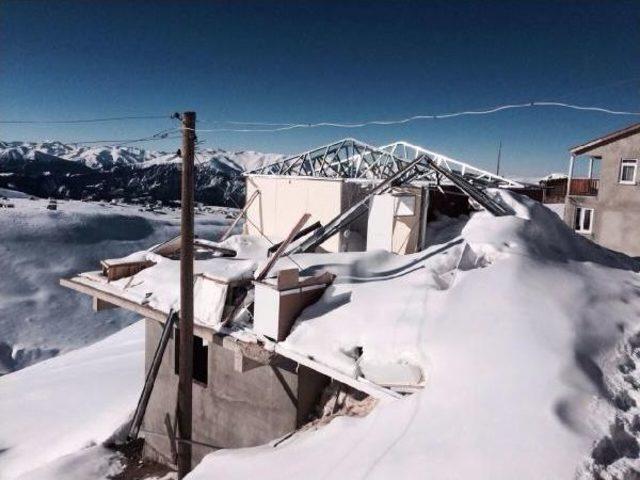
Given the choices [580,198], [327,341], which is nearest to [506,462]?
[327,341]

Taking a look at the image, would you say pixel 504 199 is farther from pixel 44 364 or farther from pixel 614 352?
pixel 44 364

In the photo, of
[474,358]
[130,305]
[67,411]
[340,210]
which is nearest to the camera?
[474,358]

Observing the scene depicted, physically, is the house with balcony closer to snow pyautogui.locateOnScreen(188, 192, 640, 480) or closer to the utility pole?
snow pyautogui.locateOnScreen(188, 192, 640, 480)

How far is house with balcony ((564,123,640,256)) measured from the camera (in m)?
21.9

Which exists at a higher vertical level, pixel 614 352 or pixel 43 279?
pixel 614 352

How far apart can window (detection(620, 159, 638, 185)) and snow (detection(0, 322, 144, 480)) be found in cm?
2284

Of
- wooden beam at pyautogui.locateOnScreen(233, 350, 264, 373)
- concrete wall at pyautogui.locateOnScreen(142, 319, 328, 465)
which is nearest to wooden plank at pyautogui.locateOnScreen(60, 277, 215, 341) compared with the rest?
concrete wall at pyautogui.locateOnScreen(142, 319, 328, 465)

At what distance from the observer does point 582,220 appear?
79.3 feet

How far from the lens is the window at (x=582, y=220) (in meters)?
24.0

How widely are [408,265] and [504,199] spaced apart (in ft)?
18.6

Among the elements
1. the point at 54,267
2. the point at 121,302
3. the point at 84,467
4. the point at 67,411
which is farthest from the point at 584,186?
the point at 54,267

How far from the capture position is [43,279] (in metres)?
40.7

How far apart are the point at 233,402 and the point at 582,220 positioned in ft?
69.1

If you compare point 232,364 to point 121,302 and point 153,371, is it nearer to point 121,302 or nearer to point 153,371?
point 153,371
